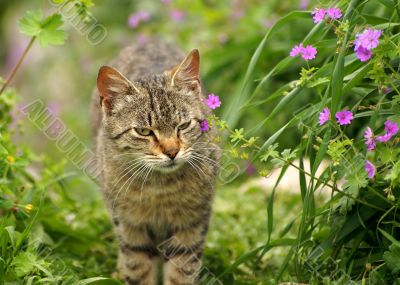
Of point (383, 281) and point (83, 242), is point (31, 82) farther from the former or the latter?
point (383, 281)

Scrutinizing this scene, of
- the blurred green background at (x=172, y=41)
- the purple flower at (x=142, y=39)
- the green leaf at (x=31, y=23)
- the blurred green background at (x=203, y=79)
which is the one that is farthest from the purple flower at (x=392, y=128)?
the purple flower at (x=142, y=39)

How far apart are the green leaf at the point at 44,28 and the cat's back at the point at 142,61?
0.85 m

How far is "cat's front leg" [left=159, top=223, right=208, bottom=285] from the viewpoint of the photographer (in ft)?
11.6

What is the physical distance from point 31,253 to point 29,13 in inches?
48.5

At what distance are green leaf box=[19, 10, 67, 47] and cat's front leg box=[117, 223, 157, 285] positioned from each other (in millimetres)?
1044

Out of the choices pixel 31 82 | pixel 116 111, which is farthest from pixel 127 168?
pixel 31 82

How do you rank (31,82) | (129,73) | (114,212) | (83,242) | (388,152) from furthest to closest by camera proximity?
1. (31,82)
2. (129,73)
3. (83,242)
4. (114,212)
5. (388,152)

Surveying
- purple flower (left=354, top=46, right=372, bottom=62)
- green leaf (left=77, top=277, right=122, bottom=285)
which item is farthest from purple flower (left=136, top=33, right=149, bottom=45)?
purple flower (left=354, top=46, right=372, bottom=62)

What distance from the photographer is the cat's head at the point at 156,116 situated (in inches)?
130

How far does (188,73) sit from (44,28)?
78 cm

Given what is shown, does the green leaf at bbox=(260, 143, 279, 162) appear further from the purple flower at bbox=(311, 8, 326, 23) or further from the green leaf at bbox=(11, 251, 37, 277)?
the green leaf at bbox=(11, 251, 37, 277)

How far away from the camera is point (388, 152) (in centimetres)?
271

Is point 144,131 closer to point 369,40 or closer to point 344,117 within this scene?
point 344,117

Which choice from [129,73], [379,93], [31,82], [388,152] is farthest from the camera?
[31,82]
